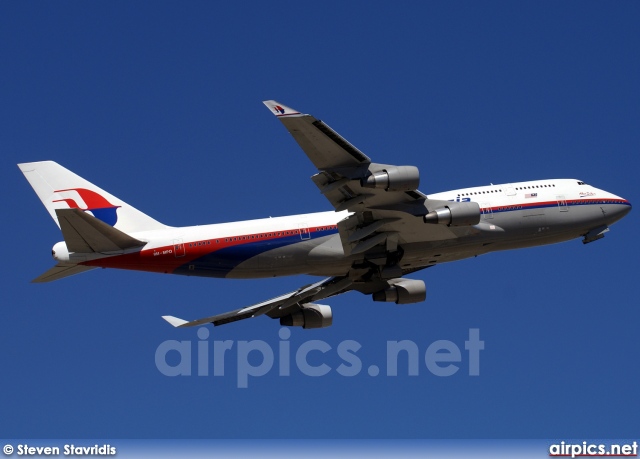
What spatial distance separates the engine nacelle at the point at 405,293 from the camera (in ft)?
190

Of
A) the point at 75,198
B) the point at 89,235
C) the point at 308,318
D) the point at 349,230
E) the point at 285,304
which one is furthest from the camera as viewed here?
the point at 308,318

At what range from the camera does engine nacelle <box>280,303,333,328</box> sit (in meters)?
62.2

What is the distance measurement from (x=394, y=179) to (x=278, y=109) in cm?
677

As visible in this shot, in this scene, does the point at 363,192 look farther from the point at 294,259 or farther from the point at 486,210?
the point at 486,210

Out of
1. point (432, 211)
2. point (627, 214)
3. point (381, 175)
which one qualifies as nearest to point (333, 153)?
point (381, 175)

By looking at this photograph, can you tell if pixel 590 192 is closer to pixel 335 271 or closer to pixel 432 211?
pixel 432 211

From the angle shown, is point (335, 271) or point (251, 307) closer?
point (335, 271)

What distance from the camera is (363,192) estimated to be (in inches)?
1984

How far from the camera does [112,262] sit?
51.6 metres

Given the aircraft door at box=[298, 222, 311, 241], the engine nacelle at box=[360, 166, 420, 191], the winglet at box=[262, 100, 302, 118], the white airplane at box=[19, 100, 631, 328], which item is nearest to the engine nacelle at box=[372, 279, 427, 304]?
the white airplane at box=[19, 100, 631, 328]

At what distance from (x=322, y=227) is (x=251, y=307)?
934cm

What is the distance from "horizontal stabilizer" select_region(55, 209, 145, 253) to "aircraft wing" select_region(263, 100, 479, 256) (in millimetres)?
9695

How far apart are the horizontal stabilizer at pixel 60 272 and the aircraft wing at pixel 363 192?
1235 cm

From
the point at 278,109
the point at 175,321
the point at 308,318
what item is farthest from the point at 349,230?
the point at 175,321
